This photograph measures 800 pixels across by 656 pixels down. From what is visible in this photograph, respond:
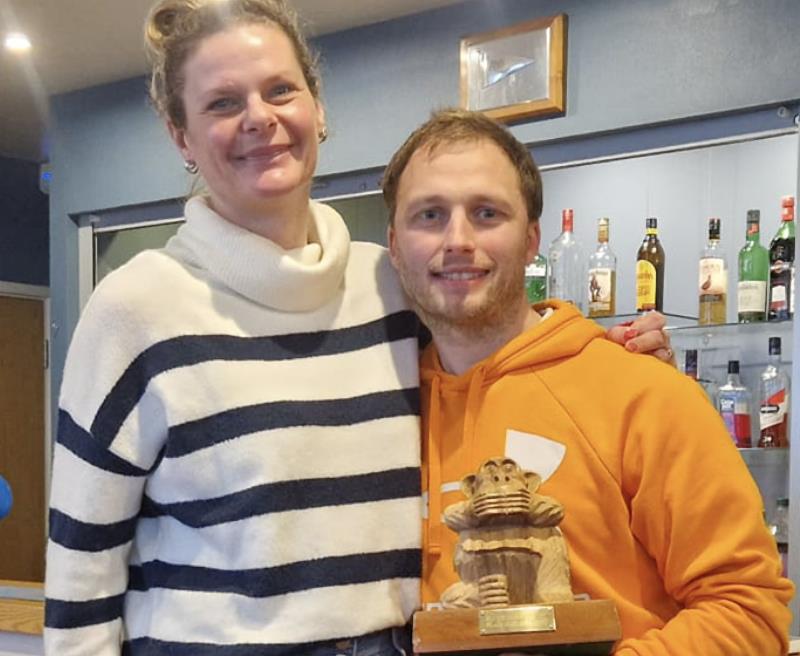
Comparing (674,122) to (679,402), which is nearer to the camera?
(679,402)

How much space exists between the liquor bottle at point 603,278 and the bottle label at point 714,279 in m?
0.25

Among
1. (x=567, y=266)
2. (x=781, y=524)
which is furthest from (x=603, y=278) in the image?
(x=781, y=524)

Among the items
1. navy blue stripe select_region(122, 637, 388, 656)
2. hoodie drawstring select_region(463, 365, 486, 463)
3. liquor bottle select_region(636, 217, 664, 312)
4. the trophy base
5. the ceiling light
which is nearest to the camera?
the trophy base

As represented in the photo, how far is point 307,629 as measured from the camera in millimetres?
1107

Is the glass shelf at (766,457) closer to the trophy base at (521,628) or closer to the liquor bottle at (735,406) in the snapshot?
the liquor bottle at (735,406)

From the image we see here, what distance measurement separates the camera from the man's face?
1.18 m

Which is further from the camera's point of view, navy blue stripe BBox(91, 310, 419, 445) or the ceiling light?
the ceiling light

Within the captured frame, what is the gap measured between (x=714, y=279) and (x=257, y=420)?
1634 mm

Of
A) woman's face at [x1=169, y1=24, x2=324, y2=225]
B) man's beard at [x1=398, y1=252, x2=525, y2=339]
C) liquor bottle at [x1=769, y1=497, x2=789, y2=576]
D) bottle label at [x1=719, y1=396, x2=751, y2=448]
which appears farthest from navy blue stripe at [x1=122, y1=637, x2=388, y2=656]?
bottle label at [x1=719, y1=396, x2=751, y2=448]

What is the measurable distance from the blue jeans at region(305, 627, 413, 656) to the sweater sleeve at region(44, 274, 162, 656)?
26cm

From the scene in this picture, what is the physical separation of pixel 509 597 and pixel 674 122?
1681mm

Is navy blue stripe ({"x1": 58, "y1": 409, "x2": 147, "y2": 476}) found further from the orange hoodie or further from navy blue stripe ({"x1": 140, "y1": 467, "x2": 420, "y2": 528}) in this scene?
the orange hoodie

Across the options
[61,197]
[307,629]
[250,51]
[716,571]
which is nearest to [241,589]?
[307,629]

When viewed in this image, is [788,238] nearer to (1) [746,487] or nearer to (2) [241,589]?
(1) [746,487]
